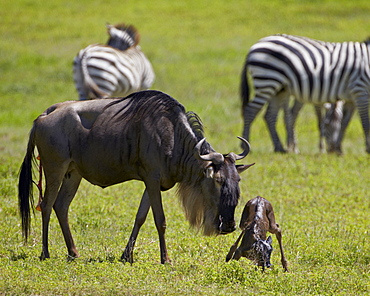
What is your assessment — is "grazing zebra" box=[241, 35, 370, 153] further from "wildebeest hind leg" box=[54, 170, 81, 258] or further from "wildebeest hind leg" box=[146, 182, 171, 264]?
"wildebeest hind leg" box=[146, 182, 171, 264]

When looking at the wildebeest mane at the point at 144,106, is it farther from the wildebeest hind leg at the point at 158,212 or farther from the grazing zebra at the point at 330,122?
the grazing zebra at the point at 330,122

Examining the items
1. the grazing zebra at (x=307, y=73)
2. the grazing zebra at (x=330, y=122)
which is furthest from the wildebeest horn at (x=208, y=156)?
the grazing zebra at (x=330, y=122)

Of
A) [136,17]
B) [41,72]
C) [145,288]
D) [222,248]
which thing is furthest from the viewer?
[136,17]

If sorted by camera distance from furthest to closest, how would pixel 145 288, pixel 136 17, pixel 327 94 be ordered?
pixel 136 17 < pixel 327 94 < pixel 145 288

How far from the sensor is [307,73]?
1470 centimetres

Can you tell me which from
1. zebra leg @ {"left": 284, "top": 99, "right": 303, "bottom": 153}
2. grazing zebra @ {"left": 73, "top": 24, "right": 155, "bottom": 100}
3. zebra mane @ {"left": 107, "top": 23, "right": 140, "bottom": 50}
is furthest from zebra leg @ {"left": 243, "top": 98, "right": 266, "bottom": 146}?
zebra mane @ {"left": 107, "top": 23, "right": 140, "bottom": 50}

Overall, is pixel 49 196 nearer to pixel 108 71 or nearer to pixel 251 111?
pixel 251 111

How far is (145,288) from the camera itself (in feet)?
19.7

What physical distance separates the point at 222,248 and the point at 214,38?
24.5m

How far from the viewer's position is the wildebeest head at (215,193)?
6730 millimetres

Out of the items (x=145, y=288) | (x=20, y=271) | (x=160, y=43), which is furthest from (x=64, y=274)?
(x=160, y=43)

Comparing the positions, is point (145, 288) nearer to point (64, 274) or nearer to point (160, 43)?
point (64, 274)

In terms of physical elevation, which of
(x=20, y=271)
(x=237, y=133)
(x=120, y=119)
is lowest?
(x=237, y=133)

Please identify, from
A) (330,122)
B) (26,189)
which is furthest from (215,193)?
(330,122)
